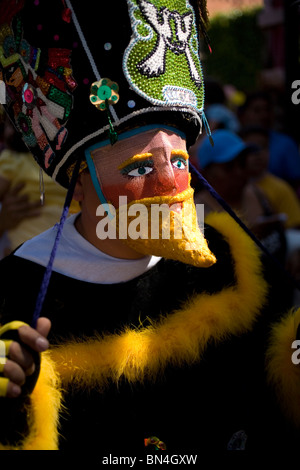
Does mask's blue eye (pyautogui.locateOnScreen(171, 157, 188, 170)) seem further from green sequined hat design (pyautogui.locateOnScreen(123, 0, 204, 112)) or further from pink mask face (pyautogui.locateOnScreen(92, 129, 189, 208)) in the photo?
green sequined hat design (pyautogui.locateOnScreen(123, 0, 204, 112))

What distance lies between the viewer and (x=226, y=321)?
1853 mm

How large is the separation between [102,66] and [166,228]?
0.47 metres

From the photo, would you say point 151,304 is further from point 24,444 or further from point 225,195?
point 225,195

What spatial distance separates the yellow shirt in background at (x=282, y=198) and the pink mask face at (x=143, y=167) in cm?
285

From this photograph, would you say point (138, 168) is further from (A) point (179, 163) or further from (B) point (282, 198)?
(B) point (282, 198)

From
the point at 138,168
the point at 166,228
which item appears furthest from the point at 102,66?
the point at 166,228

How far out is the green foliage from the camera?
1146cm

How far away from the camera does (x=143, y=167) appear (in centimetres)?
164

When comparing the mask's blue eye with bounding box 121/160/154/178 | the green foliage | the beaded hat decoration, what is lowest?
the mask's blue eye with bounding box 121/160/154/178

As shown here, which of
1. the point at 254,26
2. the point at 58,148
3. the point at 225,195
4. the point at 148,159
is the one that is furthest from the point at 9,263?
the point at 254,26

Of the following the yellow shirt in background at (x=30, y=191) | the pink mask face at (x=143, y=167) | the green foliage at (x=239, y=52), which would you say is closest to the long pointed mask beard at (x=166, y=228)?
the pink mask face at (x=143, y=167)

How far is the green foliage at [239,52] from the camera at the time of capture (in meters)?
11.5

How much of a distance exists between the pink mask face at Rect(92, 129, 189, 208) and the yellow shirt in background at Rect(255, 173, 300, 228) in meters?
2.85

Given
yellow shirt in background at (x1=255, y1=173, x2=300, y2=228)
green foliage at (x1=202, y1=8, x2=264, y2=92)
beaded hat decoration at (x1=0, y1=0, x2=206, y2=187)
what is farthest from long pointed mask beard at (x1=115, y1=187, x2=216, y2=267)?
green foliage at (x1=202, y1=8, x2=264, y2=92)
